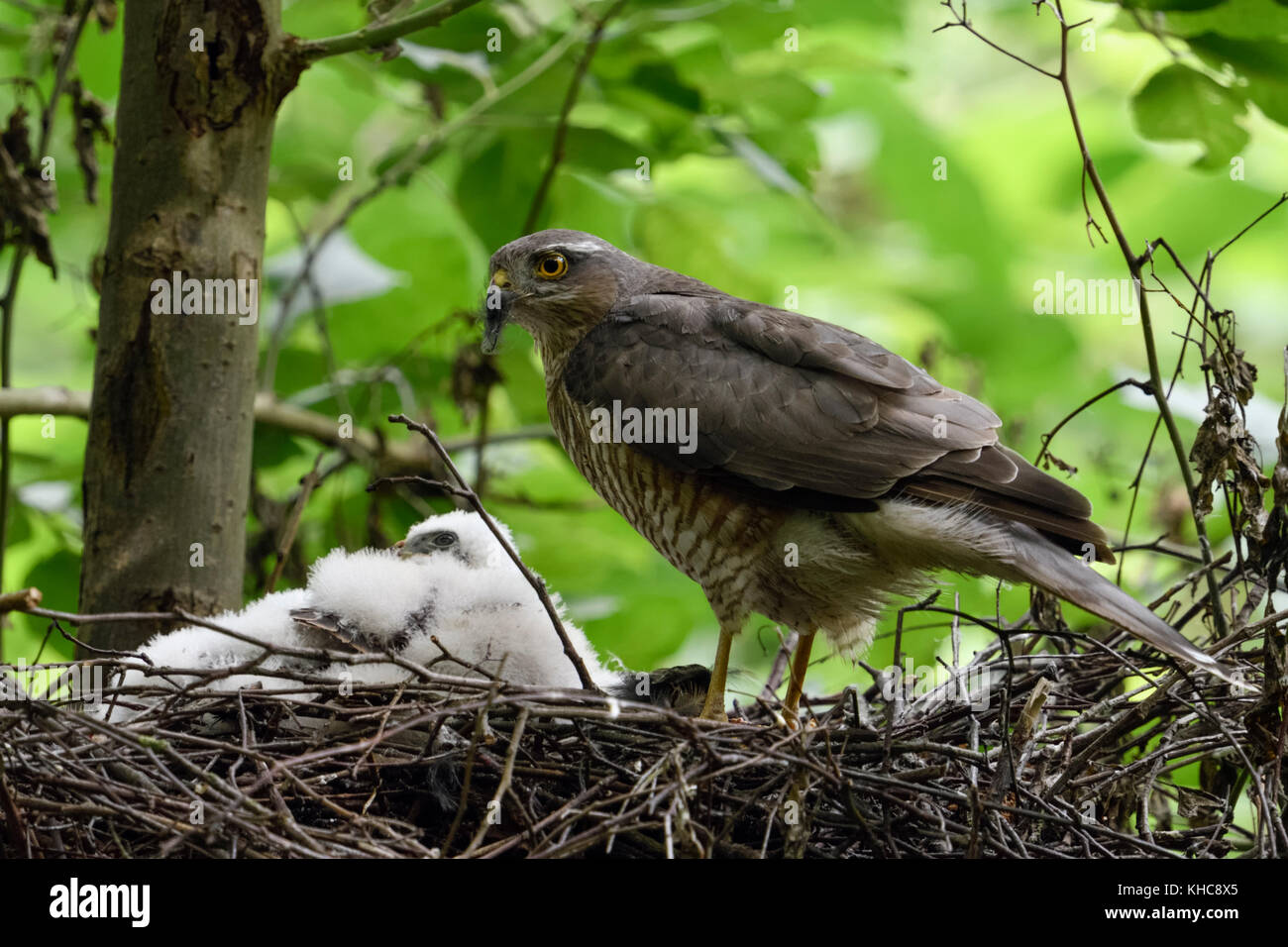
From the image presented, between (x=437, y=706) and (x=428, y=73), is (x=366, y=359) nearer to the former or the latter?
(x=428, y=73)

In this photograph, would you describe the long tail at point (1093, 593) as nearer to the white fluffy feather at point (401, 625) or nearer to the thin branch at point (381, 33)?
the white fluffy feather at point (401, 625)

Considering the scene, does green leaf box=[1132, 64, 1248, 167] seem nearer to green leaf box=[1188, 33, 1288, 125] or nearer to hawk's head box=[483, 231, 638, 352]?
green leaf box=[1188, 33, 1288, 125]

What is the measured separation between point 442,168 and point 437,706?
179 inches

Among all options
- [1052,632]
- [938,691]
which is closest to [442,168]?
[938,691]

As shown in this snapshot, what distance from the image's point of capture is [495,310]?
411cm

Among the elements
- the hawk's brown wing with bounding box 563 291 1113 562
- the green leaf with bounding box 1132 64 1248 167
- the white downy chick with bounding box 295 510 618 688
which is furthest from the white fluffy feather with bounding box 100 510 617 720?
the green leaf with bounding box 1132 64 1248 167

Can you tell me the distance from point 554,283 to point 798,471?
117 centimetres

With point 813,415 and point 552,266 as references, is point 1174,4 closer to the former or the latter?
point 813,415

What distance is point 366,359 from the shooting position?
5.46 metres

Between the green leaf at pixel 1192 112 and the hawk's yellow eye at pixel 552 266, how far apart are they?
1.99 meters

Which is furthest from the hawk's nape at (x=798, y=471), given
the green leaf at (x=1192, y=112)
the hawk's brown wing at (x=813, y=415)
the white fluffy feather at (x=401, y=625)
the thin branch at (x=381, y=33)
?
the green leaf at (x=1192, y=112)
